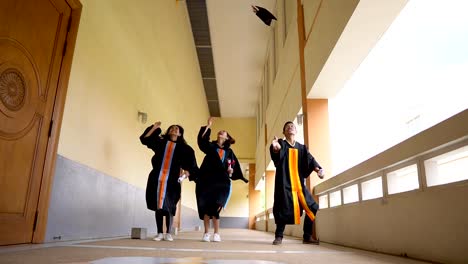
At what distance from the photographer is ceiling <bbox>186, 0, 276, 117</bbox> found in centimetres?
852

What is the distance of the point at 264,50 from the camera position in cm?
1045

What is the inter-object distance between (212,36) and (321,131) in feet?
19.1

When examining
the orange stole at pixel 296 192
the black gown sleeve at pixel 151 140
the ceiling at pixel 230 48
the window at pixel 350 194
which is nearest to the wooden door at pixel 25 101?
the black gown sleeve at pixel 151 140

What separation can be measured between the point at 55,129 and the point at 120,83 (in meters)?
1.61

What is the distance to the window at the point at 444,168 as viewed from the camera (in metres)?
2.20

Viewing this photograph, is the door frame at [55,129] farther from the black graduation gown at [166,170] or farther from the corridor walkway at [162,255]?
the black graduation gown at [166,170]

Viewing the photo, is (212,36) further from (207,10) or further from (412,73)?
(412,73)

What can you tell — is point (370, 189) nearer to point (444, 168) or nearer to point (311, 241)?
point (311, 241)

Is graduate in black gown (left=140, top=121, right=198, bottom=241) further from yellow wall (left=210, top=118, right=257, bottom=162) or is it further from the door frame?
yellow wall (left=210, top=118, right=257, bottom=162)

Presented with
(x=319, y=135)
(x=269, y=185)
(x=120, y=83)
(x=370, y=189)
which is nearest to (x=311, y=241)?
(x=370, y=189)

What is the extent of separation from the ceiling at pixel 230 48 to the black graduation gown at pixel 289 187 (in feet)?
18.0

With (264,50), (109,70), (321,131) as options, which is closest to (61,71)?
(109,70)

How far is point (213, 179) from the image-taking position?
13.2 ft

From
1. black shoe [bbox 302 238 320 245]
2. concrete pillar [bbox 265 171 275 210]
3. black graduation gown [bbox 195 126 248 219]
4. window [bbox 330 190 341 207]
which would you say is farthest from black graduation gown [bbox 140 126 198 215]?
concrete pillar [bbox 265 171 275 210]
